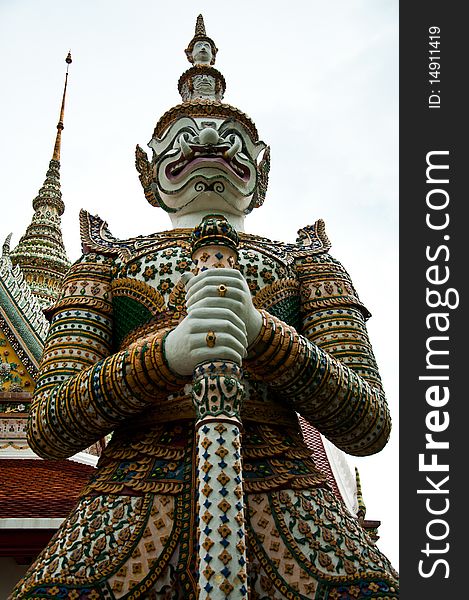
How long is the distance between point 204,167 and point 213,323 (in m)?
1.21

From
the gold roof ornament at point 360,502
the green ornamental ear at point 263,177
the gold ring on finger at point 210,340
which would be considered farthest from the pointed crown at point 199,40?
the gold roof ornament at point 360,502

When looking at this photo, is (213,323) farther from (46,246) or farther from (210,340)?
(46,246)

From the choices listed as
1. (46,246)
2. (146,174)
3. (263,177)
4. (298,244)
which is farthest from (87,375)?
(46,246)

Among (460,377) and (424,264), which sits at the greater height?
(424,264)

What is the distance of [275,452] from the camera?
2594 mm

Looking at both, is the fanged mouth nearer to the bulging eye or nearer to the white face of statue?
the bulging eye

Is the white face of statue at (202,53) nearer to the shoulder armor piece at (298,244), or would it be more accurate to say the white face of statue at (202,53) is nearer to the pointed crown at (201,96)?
the pointed crown at (201,96)

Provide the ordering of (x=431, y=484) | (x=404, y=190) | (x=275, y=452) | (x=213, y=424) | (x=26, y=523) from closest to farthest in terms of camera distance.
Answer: (x=213, y=424)
(x=431, y=484)
(x=275, y=452)
(x=404, y=190)
(x=26, y=523)

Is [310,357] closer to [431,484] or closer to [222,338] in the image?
[222,338]

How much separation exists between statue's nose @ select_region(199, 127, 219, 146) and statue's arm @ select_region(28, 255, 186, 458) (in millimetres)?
716

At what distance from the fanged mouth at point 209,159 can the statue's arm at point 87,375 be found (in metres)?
0.58

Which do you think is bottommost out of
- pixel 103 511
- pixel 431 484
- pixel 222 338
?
pixel 103 511

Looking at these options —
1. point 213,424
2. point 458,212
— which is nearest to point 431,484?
point 213,424

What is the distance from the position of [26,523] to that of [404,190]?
10.6 ft
